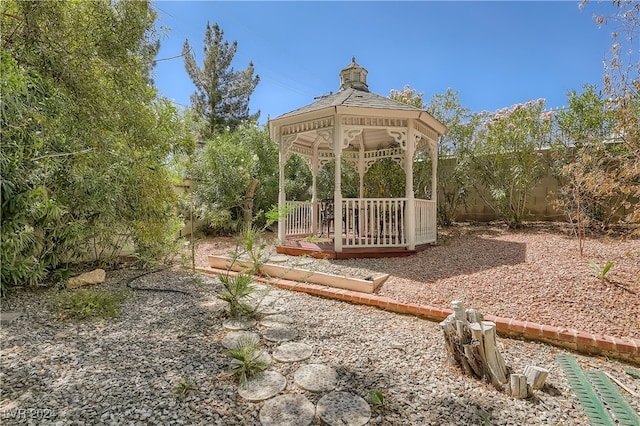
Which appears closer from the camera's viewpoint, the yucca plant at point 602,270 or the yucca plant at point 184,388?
the yucca plant at point 184,388

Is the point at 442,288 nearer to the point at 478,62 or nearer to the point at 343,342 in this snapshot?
the point at 343,342

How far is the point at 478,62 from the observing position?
6.78 m

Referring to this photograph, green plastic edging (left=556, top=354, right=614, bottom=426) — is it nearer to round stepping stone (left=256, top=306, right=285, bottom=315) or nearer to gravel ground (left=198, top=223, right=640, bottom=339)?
gravel ground (left=198, top=223, right=640, bottom=339)

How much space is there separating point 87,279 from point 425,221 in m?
6.02

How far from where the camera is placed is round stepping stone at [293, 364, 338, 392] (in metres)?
2.08

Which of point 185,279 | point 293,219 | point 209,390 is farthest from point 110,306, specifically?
point 293,219

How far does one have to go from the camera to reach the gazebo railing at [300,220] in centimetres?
742

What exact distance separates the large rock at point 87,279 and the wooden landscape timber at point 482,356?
4779mm

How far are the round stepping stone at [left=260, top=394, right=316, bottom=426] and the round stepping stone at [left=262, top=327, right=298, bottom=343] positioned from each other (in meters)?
0.83

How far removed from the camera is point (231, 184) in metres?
8.85

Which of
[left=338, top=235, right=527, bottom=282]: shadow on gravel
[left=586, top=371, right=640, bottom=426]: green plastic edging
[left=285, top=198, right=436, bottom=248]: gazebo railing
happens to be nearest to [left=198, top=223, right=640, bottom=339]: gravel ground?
[left=338, top=235, right=527, bottom=282]: shadow on gravel

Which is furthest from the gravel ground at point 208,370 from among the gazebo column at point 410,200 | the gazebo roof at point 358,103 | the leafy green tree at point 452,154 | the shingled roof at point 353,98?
the leafy green tree at point 452,154

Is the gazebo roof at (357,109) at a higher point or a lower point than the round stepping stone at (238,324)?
higher

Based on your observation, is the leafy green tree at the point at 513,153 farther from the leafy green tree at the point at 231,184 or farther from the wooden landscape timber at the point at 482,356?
the wooden landscape timber at the point at 482,356
